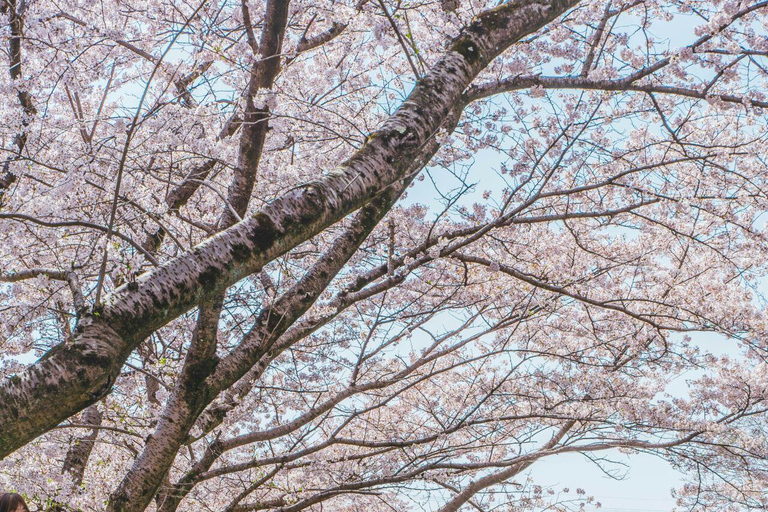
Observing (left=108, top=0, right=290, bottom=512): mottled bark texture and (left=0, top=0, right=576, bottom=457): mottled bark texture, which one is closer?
(left=0, top=0, right=576, bottom=457): mottled bark texture

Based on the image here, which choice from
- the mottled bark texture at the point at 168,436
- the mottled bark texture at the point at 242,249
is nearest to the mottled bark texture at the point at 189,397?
the mottled bark texture at the point at 168,436

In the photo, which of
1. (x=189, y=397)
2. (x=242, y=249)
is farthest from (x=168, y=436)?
(x=242, y=249)

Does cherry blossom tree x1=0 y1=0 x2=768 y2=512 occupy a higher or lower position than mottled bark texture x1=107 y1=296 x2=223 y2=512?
higher

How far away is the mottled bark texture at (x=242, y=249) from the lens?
184 centimetres

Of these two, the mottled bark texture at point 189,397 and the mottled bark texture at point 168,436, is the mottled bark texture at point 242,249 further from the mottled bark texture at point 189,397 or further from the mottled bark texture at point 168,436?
the mottled bark texture at point 168,436

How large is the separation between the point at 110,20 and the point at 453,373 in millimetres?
7088

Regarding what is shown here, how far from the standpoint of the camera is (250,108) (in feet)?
12.2

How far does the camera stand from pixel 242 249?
2309mm

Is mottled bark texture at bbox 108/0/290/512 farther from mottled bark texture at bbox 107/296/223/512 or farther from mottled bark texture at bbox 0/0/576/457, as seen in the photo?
mottled bark texture at bbox 0/0/576/457

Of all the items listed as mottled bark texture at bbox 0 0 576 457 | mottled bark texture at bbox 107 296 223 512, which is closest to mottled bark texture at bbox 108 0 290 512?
mottled bark texture at bbox 107 296 223 512

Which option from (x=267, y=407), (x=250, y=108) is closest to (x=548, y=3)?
(x=250, y=108)

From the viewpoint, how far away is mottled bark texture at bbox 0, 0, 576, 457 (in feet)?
6.05

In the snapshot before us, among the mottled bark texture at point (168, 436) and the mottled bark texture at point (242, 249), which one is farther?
the mottled bark texture at point (168, 436)

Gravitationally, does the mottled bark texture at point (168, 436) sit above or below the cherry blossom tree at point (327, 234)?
below
